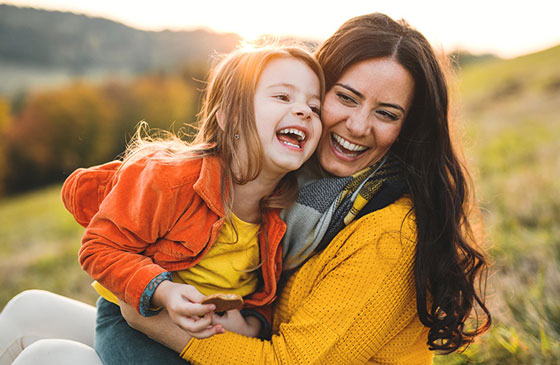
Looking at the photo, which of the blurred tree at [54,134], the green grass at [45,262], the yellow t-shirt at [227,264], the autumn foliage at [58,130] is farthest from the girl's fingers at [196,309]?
the blurred tree at [54,134]

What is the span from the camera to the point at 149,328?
1.66m

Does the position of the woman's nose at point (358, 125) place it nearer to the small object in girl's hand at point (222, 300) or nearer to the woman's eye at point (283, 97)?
the woman's eye at point (283, 97)

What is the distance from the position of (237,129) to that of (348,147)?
477mm

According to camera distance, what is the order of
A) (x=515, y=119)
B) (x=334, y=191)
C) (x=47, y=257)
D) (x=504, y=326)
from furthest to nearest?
1. (x=515, y=119)
2. (x=47, y=257)
3. (x=504, y=326)
4. (x=334, y=191)

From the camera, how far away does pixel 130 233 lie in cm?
161

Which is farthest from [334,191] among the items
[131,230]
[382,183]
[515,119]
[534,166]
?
[515,119]

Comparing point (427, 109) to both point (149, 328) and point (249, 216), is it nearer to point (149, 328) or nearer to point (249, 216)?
point (249, 216)

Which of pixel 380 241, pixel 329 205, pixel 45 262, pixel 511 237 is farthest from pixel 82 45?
pixel 380 241

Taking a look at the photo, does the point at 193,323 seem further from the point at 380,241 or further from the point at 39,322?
the point at 39,322

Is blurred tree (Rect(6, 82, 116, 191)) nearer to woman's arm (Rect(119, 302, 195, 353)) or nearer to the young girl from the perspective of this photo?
the young girl

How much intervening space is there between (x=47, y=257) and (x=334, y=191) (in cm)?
661

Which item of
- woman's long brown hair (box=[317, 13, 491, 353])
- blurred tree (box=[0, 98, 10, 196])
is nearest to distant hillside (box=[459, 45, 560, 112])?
woman's long brown hair (box=[317, 13, 491, 353])

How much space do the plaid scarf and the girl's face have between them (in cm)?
17

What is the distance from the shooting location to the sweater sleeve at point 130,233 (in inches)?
59.0
